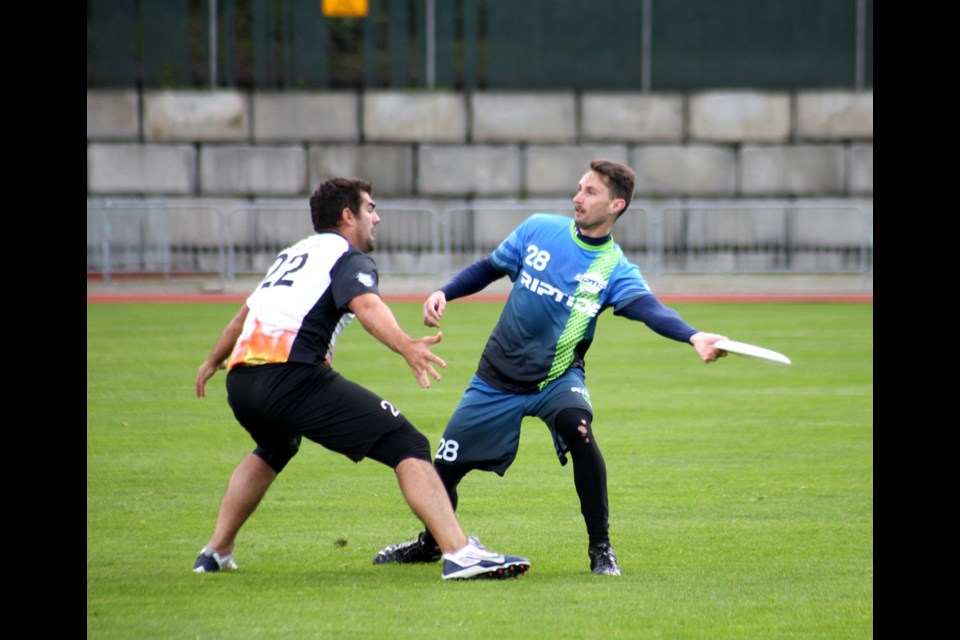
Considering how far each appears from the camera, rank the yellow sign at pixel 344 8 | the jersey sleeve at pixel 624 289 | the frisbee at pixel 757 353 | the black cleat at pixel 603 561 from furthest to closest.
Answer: the yellow sign at pixel 344 8 → the jersey sleeve at pixel 624 289 → the black cleat at pixel 603 561 → the frisbee at pixel 757 353

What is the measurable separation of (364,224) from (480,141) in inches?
843

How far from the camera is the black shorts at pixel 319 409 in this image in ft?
21.1

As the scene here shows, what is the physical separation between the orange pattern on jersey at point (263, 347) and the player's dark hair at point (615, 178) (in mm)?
1871

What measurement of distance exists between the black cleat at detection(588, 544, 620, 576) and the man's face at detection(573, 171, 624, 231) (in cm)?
168

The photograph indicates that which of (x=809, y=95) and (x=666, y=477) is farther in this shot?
(x=809, y=95)

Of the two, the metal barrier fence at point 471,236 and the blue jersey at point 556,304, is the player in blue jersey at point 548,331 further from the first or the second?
the metal barrier fence at point 471,236

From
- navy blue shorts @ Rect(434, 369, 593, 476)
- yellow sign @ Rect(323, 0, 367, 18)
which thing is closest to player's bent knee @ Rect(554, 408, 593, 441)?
navy blue shorts @ Rect(434, 369, 593, 476)

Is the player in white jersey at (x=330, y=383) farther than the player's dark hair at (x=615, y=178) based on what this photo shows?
No

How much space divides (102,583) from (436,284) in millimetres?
17741

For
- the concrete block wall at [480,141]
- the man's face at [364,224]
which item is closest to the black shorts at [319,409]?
the man's face at [364,224]

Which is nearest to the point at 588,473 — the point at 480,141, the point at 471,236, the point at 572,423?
the point at 572,423
